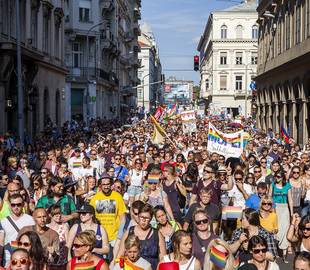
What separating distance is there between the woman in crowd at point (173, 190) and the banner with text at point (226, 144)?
5.51 meters

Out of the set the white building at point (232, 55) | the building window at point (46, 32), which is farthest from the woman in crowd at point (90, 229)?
the white building at point (232, 55)

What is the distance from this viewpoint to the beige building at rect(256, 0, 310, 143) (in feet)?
108

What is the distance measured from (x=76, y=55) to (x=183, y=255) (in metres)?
49.1

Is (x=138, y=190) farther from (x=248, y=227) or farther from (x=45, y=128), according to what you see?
(x=45, y=128)

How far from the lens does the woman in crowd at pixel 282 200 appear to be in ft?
33.1

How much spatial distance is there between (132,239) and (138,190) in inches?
180

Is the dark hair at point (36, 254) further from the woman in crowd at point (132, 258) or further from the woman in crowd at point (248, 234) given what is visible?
the woman in crowd at point (248, 234)

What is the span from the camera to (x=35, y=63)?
31.5 metres

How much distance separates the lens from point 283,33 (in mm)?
40031

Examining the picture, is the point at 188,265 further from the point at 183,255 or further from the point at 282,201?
the point at 282,201

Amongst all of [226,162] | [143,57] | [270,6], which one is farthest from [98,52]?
[143,57]

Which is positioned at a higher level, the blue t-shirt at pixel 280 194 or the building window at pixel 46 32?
the building window at pixel 46 32

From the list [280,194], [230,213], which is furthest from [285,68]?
[230,213]

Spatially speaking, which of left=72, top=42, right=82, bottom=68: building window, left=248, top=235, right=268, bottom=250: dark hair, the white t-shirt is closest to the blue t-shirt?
the white t-shirt
